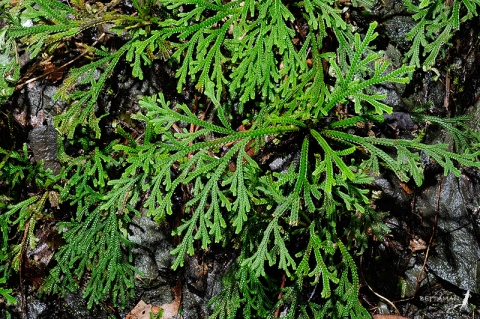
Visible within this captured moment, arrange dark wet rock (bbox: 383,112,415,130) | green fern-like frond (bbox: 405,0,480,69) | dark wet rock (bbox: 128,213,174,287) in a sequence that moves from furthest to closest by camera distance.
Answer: dark wet rock (bbox: 128,213,174,287) → dark wet rock (bbox: 383,112,415,130) → green fern-like frond (bbox: 405,0,480,69)

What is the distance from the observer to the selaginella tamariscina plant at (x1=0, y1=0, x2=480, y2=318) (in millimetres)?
2988

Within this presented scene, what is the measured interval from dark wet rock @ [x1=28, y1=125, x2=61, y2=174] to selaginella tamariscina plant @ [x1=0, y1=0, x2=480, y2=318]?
0.14 meters

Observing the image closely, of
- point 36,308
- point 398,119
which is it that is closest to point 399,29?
point 398,119

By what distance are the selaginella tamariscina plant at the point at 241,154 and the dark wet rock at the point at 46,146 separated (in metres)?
0.14

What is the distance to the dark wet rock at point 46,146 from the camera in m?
3.86

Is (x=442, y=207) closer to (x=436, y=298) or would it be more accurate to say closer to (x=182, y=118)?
(x=436, y=298)

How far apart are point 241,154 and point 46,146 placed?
6.57ft

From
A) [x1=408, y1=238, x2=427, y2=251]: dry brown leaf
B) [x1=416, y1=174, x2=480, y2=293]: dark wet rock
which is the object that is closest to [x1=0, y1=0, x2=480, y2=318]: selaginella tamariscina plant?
[x1=416, y1=174, x2=480, y2=293]: dark wet rock

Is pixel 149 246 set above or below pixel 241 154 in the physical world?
below

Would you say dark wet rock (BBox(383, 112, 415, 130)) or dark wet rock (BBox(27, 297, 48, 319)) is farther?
dark wet rock (BBox(27, 297, 48, 319))

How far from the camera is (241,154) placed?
3.00m

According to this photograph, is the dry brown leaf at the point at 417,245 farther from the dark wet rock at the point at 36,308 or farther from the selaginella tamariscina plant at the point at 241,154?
the dark wet rock at the point at 36,308

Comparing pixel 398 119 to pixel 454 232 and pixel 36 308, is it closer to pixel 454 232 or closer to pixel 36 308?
pixel 454 232

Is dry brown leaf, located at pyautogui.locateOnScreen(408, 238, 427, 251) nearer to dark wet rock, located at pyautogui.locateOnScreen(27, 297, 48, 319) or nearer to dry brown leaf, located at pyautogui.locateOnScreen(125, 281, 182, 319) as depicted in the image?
dry brown leaf, located at pyautogui.locateOnScreen(125, 281, 182, 319)
